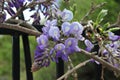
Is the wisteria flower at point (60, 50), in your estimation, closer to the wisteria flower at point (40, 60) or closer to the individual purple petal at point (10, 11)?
the wisteria flower at point (40, 60)

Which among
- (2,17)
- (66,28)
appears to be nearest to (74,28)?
(66,28)

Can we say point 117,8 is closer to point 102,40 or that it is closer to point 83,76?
point 83,76

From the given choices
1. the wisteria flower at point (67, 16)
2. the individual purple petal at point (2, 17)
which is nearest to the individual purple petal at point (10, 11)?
the individual purple petal at point (2, 17)

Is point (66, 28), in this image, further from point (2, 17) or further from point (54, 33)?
point (2, 17)

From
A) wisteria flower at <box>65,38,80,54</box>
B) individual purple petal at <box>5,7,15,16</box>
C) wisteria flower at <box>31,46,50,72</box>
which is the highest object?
individual purple petal at <box>5,7,15,16</box>

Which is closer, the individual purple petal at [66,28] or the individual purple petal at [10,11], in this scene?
the individual purple petal at [66,28]

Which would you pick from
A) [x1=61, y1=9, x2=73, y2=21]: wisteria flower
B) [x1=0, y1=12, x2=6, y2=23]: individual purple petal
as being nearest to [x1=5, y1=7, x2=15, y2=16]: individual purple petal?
[x1=0, y1=12, x2=6, y2=23]: individual purple petal

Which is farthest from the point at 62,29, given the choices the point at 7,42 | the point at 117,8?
the point at 7,42

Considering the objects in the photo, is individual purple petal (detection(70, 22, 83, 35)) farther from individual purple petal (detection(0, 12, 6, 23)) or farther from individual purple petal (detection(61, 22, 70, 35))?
individual purple petal (detection(0, 12, 6, 23))
